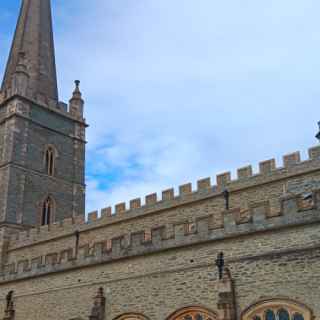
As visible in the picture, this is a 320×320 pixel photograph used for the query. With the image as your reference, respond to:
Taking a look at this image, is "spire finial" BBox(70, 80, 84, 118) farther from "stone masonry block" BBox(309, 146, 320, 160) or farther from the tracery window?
the tracery window

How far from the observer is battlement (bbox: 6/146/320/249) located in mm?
18984

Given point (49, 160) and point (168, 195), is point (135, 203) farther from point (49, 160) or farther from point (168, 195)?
point (49, 160)

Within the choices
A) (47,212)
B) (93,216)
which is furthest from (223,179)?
(47,212)

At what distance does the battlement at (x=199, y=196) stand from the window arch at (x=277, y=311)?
10.3 ft

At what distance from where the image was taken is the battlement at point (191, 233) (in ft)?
42.7

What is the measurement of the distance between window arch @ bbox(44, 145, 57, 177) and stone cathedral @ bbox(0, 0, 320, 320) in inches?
2.7

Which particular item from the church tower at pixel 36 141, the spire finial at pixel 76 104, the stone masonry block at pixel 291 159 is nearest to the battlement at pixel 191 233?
the stone masonry block at pixel 291 159

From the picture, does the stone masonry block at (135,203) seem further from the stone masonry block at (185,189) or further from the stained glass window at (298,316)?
the stained glass window at (298,316)

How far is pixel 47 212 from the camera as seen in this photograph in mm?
31656

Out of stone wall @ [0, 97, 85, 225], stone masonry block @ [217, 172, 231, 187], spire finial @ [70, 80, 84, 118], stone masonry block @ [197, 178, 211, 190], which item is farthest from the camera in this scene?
spire finial @ [70, 80, 84, 118]

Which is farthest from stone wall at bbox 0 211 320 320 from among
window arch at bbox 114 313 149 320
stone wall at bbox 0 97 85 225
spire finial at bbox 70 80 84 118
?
spire finial at bbox 70 80 84 118

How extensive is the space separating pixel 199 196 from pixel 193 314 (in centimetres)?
808

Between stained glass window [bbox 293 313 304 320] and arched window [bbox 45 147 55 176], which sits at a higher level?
arched window [bbox 45 147 55 176]

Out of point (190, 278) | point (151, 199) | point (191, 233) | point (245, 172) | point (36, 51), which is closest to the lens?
point (190, 278)
